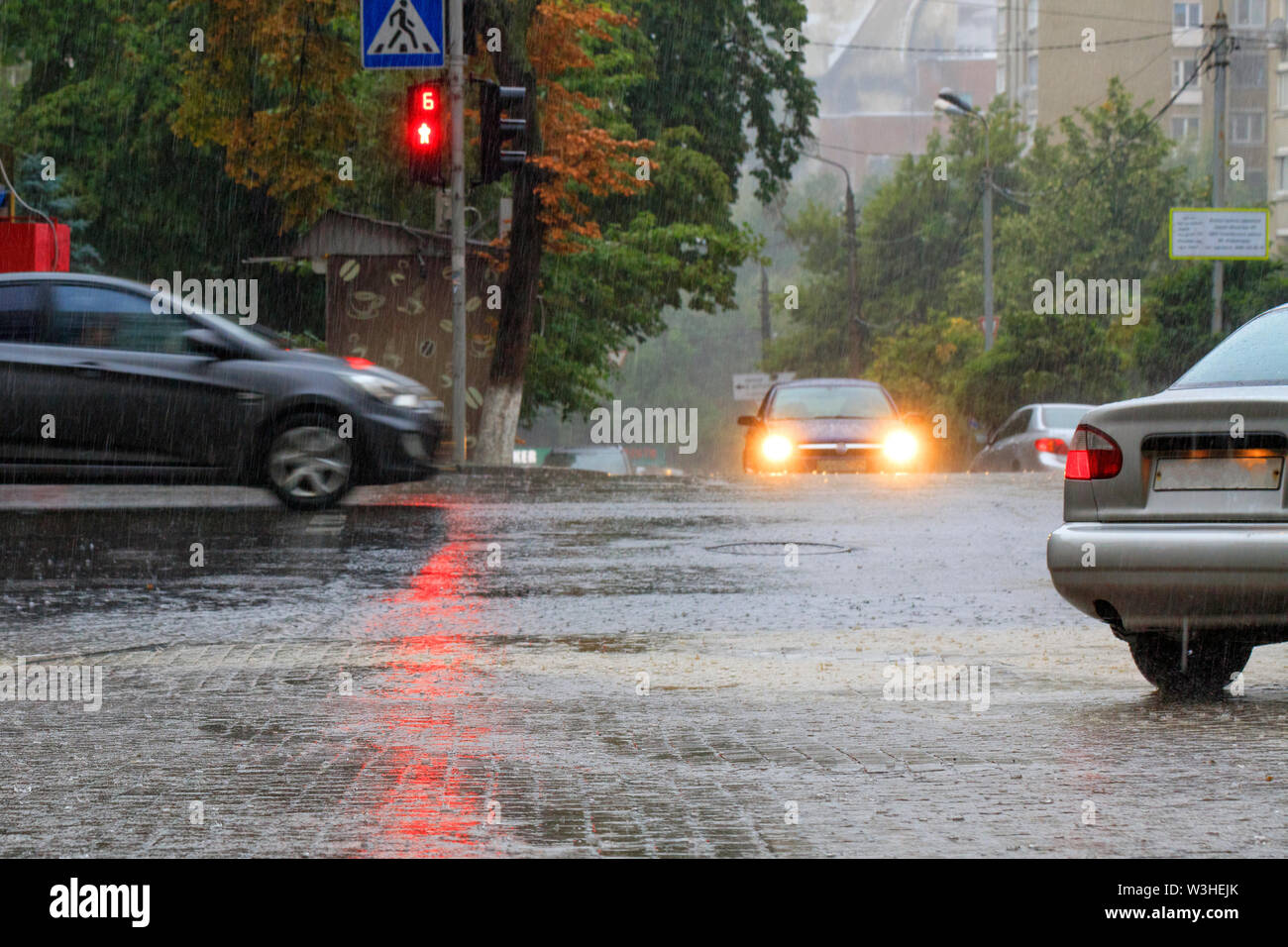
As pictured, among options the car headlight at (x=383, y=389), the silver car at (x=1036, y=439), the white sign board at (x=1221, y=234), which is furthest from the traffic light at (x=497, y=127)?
the white sign board at (x=1221, y=234)

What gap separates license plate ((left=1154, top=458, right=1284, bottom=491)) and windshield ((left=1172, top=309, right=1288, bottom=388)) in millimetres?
532

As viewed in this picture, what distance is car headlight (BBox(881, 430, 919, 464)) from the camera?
21.3 m

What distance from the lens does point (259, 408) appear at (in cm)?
1380

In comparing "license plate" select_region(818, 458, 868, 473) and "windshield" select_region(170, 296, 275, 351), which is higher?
"windshield" select_region(170, 296, 275, 351)

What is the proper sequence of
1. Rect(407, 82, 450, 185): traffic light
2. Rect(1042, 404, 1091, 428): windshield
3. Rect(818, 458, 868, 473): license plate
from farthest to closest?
Rect(1042, 404, 1091, 428): windshield
Rect(818, 458, 868, 473): license plate
Rect(407, 82, 450, 185): traffic light

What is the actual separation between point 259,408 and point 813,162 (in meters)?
189

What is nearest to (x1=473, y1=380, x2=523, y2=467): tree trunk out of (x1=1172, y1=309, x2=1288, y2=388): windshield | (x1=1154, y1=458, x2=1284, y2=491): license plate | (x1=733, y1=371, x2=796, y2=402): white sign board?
(x1=1172, y1=309, x2=1288, y2=388): windshield

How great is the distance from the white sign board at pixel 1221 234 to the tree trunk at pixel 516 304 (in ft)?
72.3

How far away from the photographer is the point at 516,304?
25.6 metres

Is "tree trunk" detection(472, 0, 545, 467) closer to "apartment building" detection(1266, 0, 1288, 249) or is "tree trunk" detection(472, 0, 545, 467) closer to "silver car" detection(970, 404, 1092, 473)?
"silver car" detection(970, 404, 1092, 473)

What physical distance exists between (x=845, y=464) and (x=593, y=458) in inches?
678

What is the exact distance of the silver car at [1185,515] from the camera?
6707 mm
